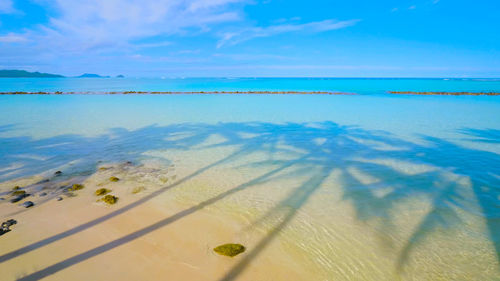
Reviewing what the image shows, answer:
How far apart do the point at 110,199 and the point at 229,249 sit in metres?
4.47

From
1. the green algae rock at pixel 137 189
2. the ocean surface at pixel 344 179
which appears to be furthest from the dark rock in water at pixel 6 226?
the ocean surface at pixel 344 179

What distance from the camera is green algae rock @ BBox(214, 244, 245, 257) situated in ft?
17.0

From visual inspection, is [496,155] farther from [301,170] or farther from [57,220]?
[57,220]

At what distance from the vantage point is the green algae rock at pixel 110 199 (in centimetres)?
727

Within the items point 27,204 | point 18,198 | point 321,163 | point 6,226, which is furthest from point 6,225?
point 321,163

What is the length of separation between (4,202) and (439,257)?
1196cm

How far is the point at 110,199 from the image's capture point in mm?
7352

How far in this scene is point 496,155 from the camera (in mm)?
12156

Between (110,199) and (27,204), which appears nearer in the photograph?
(27,204)

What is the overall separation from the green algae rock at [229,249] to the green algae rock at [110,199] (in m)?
4.02

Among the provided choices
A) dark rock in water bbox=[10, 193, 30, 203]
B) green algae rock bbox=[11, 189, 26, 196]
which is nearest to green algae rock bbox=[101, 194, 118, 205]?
dark rock in water bbox=[10, 193, 30, 203]

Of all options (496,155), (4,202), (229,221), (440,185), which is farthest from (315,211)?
(496,155)

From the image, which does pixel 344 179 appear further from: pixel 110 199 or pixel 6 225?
pixel 6 225

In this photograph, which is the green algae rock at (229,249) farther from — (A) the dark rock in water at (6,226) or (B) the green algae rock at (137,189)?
(A) the dark rock in water at (6,226)
